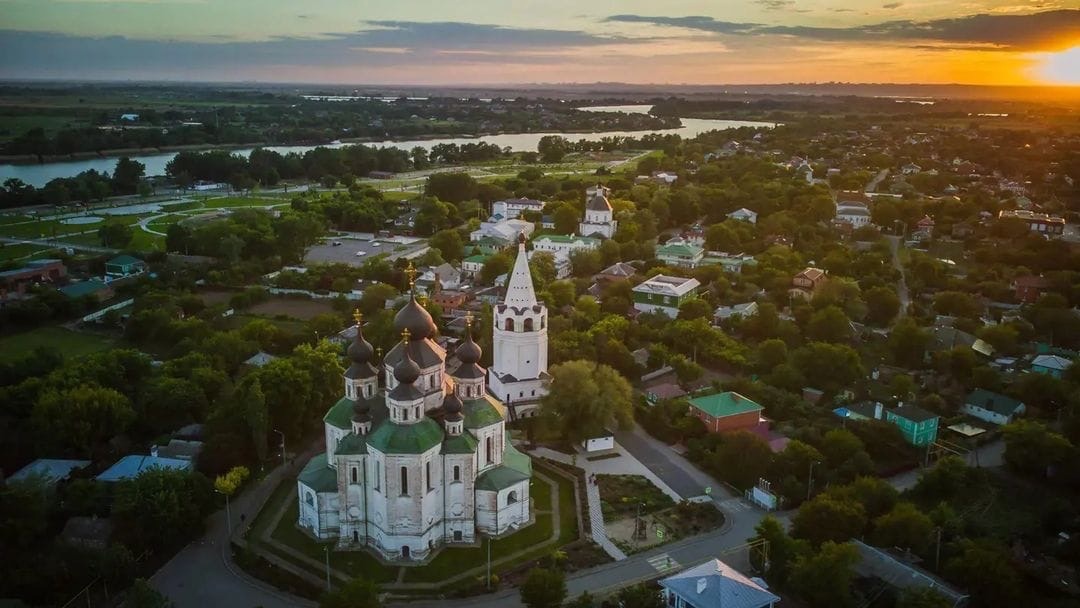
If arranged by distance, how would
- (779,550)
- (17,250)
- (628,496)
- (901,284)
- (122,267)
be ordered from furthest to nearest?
(17,250) < (122,267) < (901,284) < (628,496) < (779,550)

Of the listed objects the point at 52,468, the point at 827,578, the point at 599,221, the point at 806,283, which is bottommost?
the point at 52,468

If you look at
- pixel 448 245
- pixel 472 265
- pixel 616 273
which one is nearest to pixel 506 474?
pixel 616 273

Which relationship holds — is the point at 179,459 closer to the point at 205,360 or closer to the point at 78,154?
the point at 205,360

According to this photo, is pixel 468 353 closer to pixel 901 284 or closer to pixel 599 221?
pixel 901 284

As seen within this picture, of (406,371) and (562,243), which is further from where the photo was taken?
(562,243)

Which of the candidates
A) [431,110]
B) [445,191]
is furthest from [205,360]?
[431,110]

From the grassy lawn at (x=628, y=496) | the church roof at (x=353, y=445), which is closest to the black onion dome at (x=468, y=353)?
the church roof at (x=353, y=445)

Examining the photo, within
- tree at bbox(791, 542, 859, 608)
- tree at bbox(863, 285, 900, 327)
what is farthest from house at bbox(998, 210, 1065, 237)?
tree at bbox(791, 542, 859, 608)
